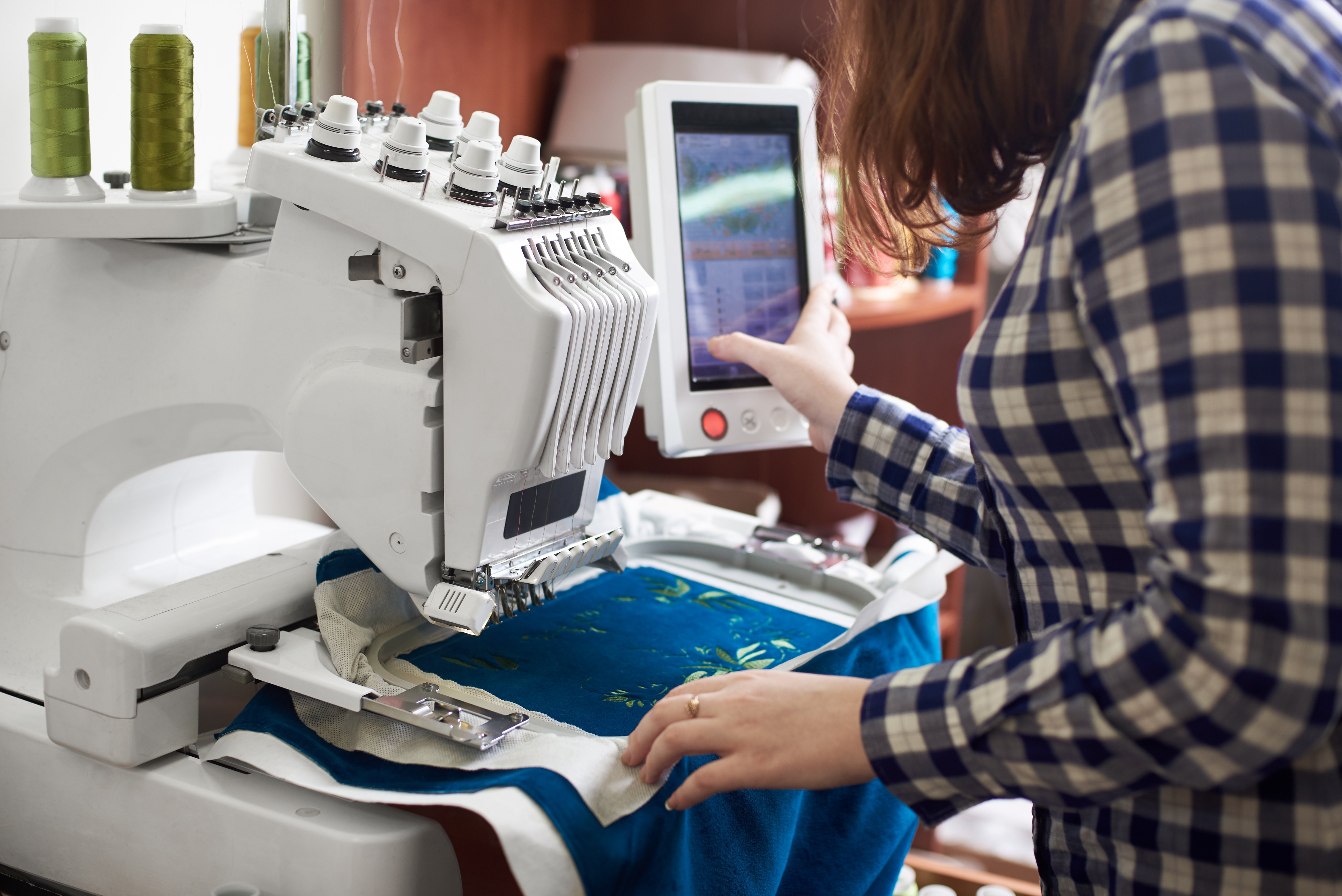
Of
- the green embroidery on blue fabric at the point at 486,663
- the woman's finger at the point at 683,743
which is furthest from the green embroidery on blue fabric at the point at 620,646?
the woman's finger at the point at 683,743

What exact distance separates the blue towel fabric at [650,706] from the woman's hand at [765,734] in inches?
2.0

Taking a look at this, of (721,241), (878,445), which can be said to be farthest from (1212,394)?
Result: (721,241)

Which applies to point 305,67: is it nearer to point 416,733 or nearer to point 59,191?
point 59,191

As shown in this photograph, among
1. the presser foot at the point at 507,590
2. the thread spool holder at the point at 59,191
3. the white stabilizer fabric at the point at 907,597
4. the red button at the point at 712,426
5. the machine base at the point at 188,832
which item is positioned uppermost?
the thread spool holder at the point at 59,191

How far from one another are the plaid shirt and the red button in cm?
47

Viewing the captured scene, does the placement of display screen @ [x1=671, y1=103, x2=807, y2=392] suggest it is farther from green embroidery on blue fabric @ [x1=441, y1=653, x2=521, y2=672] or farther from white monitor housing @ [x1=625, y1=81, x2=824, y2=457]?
green embroidery on blue fabric @ [x1=441, y1=653, x2=521, y2=672]

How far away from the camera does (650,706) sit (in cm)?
81

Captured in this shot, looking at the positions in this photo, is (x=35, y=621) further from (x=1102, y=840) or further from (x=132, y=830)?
(x=1102, y=840)

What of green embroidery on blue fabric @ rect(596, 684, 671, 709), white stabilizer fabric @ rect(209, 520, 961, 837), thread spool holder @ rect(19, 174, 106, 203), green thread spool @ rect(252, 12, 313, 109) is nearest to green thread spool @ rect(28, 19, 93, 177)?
thread spool holder @ rect(19, 174, 106, 203)

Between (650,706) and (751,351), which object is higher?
(751,351)

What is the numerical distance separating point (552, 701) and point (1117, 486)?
0.42 m

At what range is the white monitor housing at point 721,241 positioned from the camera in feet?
3.47

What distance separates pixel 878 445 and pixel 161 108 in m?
0.62

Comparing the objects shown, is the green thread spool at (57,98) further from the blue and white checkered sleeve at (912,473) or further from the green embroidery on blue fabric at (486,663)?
the blue and white checkered sleeve at (912,473)
